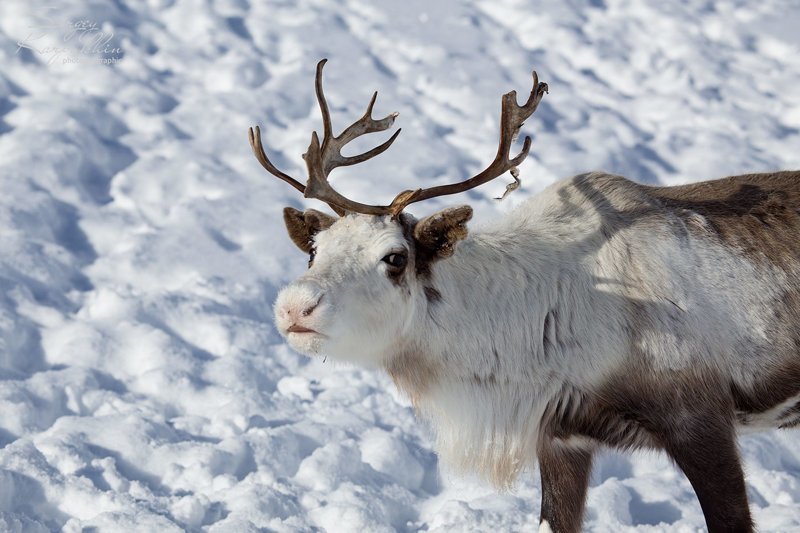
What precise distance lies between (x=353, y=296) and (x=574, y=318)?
2.58 feet

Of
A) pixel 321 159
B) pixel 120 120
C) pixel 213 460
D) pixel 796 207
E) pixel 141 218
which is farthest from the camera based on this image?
pixel 120 120

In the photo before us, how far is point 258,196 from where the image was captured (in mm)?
6766

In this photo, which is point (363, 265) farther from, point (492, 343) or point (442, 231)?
point (492, 343)

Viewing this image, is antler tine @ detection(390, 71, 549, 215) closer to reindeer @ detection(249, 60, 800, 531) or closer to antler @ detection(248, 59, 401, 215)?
reindeer @ detection(249, 60, 800, 531)

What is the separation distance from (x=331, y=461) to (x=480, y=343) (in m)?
1.28

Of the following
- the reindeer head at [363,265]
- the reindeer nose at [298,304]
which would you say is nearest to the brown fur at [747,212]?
the reindeer head at [363,265]

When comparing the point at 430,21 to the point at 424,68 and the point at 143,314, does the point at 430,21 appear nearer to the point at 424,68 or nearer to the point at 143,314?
the point at 424,68

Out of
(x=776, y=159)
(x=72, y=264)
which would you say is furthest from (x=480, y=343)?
(x=776, y=159)

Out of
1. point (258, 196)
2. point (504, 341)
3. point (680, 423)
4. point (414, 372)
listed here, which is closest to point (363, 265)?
point (414, 372)

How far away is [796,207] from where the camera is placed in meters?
3.49

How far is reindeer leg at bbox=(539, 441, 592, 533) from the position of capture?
3.48 meters

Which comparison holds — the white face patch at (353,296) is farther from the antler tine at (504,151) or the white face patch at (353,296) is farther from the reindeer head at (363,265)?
the antler tine at (504,151)

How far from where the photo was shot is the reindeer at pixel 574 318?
305 centimetres

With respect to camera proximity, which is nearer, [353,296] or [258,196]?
[353,296]
